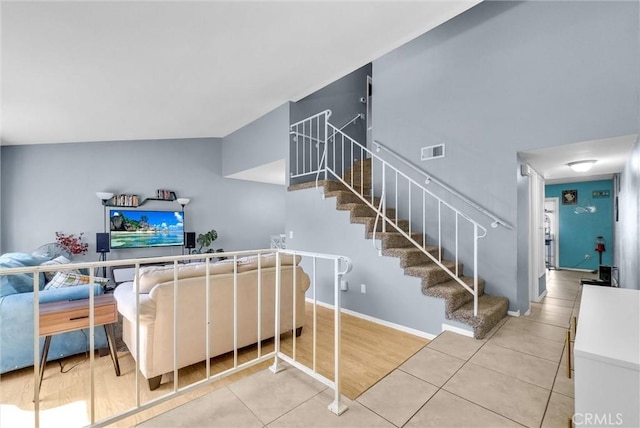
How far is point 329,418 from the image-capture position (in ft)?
5.43

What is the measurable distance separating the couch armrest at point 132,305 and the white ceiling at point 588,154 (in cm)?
412

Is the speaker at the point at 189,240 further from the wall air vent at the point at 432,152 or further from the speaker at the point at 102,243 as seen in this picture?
the wall air vent at the point at 432,152

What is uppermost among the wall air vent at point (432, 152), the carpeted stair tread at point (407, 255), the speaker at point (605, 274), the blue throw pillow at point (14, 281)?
the wall air vent at point (432, 152)

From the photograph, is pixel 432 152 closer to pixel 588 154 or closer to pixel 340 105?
pixel 588 154

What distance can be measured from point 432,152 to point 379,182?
95 cm

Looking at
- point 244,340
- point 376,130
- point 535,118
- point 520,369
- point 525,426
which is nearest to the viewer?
point 525,426

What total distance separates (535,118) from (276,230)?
235 inches

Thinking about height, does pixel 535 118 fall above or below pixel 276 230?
above

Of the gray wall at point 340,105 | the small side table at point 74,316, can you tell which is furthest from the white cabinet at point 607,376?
the gray wall at point 340,105

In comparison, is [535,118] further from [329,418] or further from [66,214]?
[66,214]

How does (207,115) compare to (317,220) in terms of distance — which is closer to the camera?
(317,220)

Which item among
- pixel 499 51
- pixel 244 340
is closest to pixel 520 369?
pixel 244 340

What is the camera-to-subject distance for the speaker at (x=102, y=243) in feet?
17.0

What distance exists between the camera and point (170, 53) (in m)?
2.83
